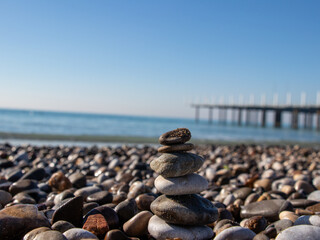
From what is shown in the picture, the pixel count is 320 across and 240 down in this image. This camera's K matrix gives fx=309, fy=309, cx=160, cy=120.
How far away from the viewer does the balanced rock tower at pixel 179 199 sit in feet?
8.07

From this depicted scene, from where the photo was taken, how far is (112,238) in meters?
2.27

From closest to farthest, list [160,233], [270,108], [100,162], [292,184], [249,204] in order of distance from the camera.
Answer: [160,233] < [249,204] < [292,184] < [100,162] < [270,108]

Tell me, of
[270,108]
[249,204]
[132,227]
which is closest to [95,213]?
[132,227]

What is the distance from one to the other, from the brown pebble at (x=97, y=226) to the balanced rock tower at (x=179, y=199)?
367 millimetres

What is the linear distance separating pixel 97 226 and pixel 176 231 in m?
0.63

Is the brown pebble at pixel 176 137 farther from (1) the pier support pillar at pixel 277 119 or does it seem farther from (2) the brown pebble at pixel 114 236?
(1) the pier support pillar at pixel 277 119

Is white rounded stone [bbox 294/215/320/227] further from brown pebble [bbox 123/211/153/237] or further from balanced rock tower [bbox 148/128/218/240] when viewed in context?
brown pebble [bbox 123/211/153/237]

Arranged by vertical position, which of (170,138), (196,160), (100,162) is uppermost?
(170,138)

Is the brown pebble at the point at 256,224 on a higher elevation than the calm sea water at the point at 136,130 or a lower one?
higher

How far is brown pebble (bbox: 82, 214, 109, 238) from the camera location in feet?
8.04

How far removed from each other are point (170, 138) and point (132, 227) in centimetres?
82

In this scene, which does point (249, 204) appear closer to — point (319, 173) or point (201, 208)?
point (201, 208)

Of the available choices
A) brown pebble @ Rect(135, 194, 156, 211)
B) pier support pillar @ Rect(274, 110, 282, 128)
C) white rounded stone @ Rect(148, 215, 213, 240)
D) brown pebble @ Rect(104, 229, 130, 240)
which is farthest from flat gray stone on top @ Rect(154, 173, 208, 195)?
pier support pillar @ Rect(274, 110, 282, 128)

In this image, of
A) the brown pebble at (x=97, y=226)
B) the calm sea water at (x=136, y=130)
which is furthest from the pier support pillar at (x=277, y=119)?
the brown pebble at (x=97, y=226)
